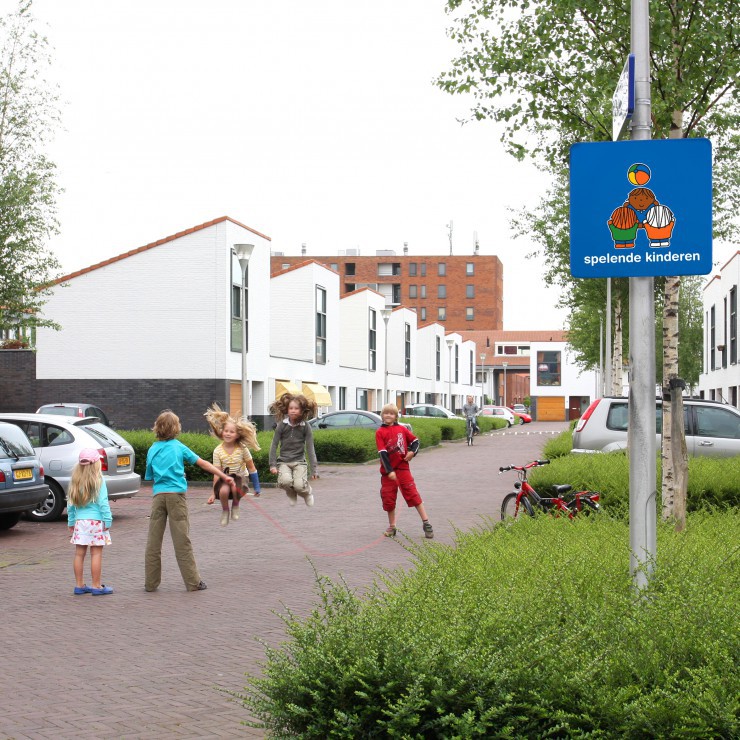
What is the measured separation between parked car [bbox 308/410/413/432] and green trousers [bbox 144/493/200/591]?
2374cm

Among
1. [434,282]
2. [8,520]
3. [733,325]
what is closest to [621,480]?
[8,520]

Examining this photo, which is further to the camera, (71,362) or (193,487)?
(71,362)

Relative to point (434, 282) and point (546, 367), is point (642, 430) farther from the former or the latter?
point (434, 282)

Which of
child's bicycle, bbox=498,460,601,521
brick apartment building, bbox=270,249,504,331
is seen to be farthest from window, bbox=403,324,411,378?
brick apartment building, bbox=270,249,504,331

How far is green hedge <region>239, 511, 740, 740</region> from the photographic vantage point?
380 centimetres

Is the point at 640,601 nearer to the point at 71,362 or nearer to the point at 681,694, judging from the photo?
the point at 681,694

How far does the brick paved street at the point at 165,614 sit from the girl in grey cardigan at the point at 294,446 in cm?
72

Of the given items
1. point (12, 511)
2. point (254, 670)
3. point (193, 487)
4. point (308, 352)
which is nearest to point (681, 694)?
point (254, 670)

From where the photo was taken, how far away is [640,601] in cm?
495

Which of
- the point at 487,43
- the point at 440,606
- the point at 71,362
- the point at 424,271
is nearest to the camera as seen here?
the point at 440,606

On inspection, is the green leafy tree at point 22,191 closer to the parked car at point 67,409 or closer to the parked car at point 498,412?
the parked car at point 67,409

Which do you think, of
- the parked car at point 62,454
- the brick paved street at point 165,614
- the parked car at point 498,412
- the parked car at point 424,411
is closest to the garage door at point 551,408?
the parked car at point 498,412

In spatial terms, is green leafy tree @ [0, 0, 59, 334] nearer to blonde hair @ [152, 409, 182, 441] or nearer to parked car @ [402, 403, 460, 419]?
blonde hair @ [152, 409, 182, 441]

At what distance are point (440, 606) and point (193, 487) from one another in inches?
660
